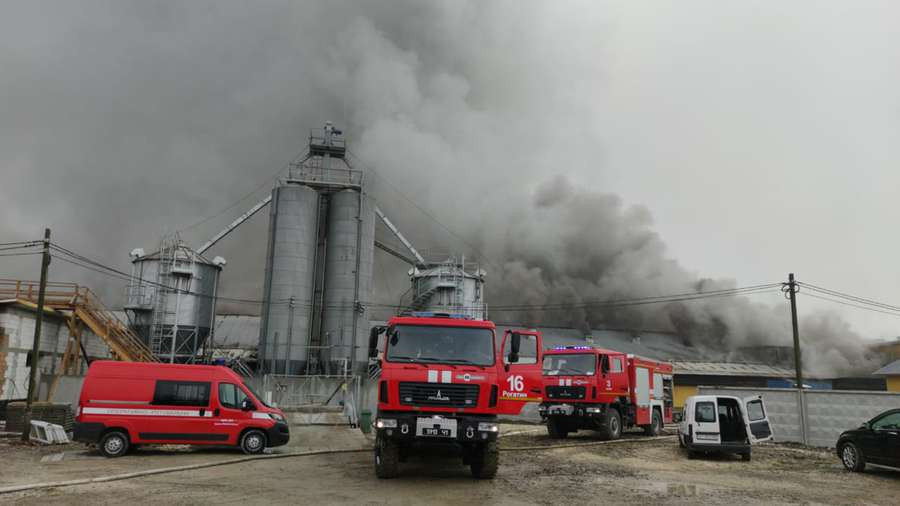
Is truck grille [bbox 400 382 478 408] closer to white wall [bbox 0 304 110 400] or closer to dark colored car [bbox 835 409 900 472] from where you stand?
dark colored car [bbox 835 409 900 472]

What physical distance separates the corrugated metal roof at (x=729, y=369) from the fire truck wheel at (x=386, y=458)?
39286mm

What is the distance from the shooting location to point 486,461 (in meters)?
11.3

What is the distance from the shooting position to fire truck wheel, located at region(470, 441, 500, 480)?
11266 mm

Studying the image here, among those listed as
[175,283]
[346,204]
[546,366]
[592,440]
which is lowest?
[592,440]

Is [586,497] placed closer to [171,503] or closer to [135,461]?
[171,503]

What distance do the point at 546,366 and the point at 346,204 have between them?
20.2m

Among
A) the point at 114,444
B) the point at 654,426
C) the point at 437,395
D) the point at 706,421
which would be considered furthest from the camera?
the point at 654,426

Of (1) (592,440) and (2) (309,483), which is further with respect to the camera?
(1) (592,440)

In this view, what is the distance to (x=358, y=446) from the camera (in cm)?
1777

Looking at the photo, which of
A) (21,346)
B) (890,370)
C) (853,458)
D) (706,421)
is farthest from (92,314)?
(890,370)

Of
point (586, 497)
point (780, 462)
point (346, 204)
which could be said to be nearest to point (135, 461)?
point (586, 497)

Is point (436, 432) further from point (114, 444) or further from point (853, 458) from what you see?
point (853, 458)

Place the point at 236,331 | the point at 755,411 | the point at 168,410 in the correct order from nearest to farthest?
the point at 168,410
the point at 755,411
the point at 236,331

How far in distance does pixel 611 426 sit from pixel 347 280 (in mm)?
20563
